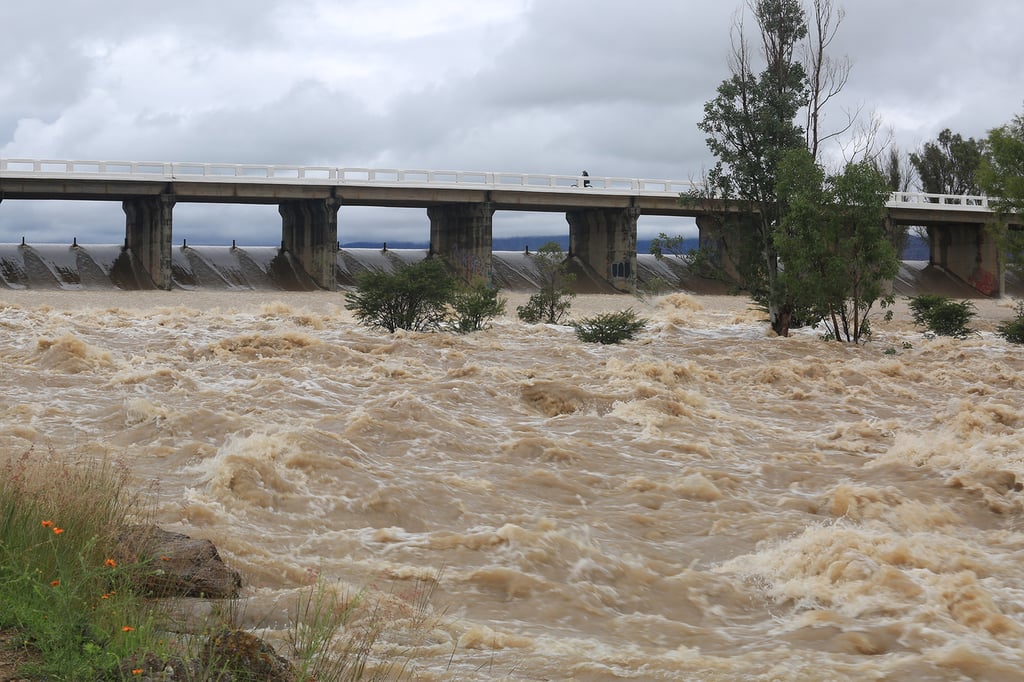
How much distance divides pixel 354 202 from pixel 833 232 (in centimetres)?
2722

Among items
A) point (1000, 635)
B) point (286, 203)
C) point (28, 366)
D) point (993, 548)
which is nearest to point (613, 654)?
point (1000, 635)

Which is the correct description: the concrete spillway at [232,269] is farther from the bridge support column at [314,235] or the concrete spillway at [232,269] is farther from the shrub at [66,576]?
the shrub at [66,576]

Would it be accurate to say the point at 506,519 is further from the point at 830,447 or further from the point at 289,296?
the point at 289,296

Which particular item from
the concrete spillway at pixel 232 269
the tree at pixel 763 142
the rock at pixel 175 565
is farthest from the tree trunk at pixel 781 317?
the rock at pixel 175 565

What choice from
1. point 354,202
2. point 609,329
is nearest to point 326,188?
point 354,202

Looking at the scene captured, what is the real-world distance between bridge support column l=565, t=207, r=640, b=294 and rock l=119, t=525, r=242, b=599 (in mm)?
42315

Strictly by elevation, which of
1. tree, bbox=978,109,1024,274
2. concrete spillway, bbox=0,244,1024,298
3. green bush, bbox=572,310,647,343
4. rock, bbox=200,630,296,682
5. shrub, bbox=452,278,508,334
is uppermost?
tree, bbox=978,109,1024,274

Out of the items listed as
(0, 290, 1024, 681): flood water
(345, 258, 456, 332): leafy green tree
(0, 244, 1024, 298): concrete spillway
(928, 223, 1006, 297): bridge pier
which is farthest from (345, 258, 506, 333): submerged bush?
(928, 223, 1006, 297): bridge pier

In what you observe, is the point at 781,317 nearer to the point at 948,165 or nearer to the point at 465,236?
the point at 465,236

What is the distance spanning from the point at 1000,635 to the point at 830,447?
23.5 feet

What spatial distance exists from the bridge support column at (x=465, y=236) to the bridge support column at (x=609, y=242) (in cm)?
634

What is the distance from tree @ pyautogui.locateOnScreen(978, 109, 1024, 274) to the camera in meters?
29.6

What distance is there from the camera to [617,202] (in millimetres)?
50719

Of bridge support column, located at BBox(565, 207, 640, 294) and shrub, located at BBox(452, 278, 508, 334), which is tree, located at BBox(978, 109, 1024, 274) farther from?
bridge support column, located at BBox(565, 207, 640, 294)
